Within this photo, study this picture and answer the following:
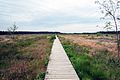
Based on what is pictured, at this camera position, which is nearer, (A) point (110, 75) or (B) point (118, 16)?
(A) point (110, 75)

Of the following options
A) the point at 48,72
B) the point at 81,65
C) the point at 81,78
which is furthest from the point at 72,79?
the point at 81,65

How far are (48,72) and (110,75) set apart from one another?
279 centimetres

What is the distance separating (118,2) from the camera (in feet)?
66.8

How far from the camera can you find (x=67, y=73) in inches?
541

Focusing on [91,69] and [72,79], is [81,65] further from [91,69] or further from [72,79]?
[72,79]

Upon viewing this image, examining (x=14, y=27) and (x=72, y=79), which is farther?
(x=14, y=27)

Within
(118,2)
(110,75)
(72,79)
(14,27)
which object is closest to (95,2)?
(118,2)

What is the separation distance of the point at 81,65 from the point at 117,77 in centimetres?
291

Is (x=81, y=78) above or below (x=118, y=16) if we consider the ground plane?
below

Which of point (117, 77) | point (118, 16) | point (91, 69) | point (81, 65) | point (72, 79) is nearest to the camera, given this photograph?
point (72, 79)

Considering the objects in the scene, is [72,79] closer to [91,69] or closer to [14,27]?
[91,69]

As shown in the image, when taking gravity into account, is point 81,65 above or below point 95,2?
below

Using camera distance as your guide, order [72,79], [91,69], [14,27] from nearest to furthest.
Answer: [72,79] → [91,69] → [14,27]

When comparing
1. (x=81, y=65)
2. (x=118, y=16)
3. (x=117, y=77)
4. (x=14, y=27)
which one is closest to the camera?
(x=117, y=77)
